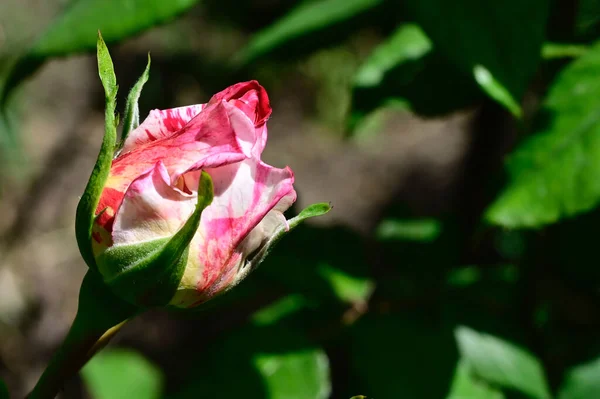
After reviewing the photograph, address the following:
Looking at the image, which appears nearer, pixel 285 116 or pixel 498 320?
pixel 498 320

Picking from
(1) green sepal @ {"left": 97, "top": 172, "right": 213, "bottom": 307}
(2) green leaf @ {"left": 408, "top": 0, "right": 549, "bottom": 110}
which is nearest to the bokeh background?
(2) green leaf @ {"left": 408, "top": 0, "right": 549, "bottom": 110}

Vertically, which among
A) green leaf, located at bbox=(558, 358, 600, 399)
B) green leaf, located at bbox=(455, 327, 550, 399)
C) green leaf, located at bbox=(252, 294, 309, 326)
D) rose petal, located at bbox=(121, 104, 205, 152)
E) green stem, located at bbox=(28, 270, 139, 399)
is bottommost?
green leaf, located at bbox=(558, 358, 600, 399)

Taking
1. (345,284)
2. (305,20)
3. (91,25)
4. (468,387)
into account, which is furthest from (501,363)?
(91,25)

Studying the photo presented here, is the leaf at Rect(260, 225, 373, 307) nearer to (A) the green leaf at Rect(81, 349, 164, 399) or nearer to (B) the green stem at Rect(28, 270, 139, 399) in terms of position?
(B) the green stem at Rect(28, 270, 139, 399)

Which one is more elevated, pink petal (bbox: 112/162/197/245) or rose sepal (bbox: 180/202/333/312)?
pink petal (bbox: 112/162/197/245)

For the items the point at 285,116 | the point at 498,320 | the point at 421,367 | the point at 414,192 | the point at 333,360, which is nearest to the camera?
the point at 421,367

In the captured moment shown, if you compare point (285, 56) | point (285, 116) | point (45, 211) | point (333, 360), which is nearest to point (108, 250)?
point (285, 56)

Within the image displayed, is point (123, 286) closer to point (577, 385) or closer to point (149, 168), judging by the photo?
point (149, 168)
